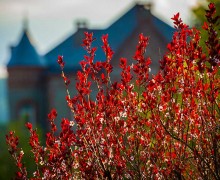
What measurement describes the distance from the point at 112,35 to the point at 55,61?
3.92 meters

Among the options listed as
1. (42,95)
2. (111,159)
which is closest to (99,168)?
(111,159)

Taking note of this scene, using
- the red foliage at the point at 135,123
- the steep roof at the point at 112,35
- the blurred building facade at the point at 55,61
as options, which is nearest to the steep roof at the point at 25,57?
the blurred building facade at the point at 55,61

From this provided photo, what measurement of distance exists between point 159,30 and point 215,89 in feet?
85.7

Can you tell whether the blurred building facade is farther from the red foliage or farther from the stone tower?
the red foliage

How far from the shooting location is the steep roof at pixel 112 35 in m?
32.6

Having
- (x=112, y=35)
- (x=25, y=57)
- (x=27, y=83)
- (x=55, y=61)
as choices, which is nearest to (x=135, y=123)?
(x=55, y=61)

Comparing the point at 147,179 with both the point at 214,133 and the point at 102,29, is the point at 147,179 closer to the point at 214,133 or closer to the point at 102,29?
the point at 214,133

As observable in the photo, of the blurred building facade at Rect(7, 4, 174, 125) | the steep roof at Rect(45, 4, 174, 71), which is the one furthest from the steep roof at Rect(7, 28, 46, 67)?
the steep roof at Rect(45, 4, 174, 71)

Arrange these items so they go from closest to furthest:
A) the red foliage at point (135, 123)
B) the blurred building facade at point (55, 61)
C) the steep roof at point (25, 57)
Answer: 1. the red foliage at point (135, 123)
2. the blurred building facade at point (55, 61)
3. the steep roof at point (25, 57)

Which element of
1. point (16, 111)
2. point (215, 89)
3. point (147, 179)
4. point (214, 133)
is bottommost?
point (147, 179)

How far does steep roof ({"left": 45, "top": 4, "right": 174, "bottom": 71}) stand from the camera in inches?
1283

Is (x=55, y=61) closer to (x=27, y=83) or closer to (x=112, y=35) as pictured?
(x=27, y=83)

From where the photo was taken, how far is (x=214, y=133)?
262 inches

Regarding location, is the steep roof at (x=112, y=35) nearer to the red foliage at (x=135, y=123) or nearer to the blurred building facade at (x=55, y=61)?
the blurred building facade at (x=55, y=61)
